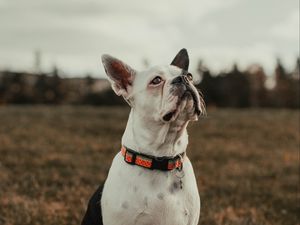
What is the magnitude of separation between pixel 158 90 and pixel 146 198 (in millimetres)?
882

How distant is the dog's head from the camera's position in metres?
4.45

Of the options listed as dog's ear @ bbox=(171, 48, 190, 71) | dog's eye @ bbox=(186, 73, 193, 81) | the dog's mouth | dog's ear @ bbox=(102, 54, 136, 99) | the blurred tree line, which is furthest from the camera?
the blurred tree line

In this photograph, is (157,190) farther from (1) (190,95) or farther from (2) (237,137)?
(2) (237,137)

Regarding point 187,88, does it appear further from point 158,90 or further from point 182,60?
point 182,60

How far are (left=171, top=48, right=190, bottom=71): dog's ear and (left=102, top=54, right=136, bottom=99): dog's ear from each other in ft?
1.90

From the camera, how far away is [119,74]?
4953mm

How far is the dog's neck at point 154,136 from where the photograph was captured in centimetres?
462

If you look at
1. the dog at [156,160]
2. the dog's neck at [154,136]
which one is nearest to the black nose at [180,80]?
the dog at [156,160]

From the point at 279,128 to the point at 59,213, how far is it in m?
13.0

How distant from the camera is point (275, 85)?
6212cm

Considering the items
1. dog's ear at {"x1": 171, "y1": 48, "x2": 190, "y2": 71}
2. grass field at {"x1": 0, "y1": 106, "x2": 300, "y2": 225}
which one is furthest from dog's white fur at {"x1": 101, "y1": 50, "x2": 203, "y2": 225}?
grass field at {"x1": 0, "y1": 106, "x2": 300, "y2": 225}

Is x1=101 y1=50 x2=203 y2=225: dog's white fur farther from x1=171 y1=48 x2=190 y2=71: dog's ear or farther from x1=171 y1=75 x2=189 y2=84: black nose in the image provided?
x1=171 y1=48 x2=190 y2=71: dog's ear

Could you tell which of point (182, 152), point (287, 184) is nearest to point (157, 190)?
point (182, 152)

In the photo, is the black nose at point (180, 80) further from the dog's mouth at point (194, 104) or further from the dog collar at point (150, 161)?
the dog collar at point (150, 161)
